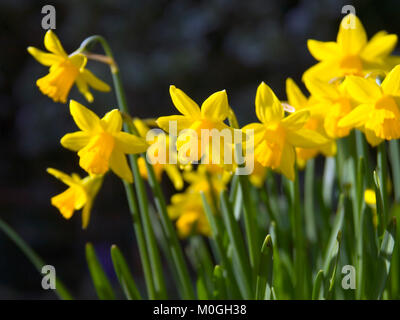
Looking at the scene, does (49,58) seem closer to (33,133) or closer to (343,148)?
(343,148)

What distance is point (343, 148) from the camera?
46.5 inches

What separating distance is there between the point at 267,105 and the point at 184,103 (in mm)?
152

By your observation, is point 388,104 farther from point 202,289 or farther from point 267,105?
point 202,289

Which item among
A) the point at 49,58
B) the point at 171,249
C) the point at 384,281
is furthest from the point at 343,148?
the point at 49,58

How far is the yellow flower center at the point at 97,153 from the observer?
0.89 metres

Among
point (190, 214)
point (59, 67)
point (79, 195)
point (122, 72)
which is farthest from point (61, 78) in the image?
point (122, 72)

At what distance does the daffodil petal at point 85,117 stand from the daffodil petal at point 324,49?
0.50m

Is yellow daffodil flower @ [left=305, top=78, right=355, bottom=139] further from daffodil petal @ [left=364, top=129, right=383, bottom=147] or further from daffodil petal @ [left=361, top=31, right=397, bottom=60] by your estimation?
daffodil petal @ [left=361, top=31, right=397, bottom=60]

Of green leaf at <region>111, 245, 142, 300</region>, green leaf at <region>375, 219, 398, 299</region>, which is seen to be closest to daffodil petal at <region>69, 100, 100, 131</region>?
green leaf at <region>111, 245, 142, 300</region>

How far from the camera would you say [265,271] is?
0.84m

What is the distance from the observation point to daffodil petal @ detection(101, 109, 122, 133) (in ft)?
2.91

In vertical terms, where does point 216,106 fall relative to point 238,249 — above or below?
above

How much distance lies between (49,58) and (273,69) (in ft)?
6.09

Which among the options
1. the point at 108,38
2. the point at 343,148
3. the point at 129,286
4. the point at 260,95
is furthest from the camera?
the point at 108,38
